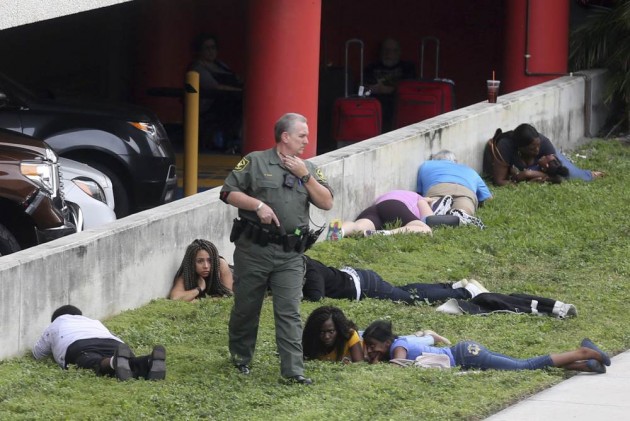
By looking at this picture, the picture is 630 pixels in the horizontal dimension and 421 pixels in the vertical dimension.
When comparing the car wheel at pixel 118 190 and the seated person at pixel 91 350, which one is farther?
the car wheel at pixel 118 190

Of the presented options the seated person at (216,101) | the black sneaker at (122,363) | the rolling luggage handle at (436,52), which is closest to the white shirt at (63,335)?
the black sneaker at (122,363)

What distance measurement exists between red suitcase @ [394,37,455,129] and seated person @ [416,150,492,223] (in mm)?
3619

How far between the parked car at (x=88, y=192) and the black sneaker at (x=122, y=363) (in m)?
2.84

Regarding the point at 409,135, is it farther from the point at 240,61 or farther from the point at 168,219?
the point at 240,61

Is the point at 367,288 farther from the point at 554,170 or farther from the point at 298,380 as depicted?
the point at 554,170

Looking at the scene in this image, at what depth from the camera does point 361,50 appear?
66.4 ft

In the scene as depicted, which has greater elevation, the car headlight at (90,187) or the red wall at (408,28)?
the red wall at (408,28)

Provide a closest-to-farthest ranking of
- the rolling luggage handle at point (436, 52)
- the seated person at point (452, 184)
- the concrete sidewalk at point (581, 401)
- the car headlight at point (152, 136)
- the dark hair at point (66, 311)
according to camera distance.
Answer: the concrete sidewalk at point (581, 401) < the dark hair at point (66, 311) < the car headlight at point (152, 136) < the seated person at point (452, 184) < the rolling luggage handle at point (436, 52)

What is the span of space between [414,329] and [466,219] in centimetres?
370

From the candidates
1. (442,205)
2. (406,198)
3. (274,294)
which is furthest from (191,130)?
(274,294)

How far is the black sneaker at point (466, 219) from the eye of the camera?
13.3m

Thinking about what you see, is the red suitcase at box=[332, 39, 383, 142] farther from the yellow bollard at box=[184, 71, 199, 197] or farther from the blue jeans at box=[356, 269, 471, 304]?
the blue jeans at box=[356, 269, 471, 304]

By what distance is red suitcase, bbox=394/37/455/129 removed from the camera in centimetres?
1822

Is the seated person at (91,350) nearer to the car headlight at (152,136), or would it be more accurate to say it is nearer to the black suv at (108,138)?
the black suv at (108,138)
